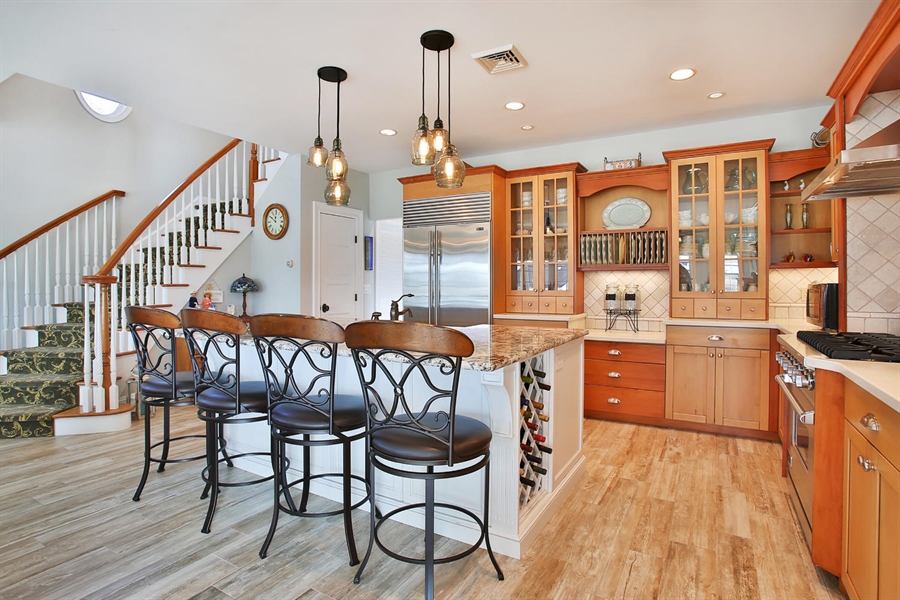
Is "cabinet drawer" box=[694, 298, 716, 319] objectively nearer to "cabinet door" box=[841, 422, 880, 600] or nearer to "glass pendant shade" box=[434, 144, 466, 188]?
"cabinet door" box=[841, 422, 880, 600]

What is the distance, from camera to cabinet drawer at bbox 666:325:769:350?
12.3ft

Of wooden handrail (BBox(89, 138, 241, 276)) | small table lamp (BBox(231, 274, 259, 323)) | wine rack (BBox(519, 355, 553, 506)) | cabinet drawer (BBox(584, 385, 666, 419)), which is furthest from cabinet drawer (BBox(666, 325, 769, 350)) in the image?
wooden handrail (BBox(89, 138, 241, 276))

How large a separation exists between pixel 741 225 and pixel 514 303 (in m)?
2.12

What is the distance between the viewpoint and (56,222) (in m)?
5.11

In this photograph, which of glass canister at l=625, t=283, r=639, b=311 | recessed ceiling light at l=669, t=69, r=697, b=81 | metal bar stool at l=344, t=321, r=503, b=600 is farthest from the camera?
glass canister at l=625, t=283, r=639, b=311

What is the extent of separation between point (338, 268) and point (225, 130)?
194 cm

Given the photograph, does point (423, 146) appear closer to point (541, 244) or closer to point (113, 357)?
point (541, 244)

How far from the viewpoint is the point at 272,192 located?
216 inches

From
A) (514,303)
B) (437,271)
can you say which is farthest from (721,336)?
(437,271)

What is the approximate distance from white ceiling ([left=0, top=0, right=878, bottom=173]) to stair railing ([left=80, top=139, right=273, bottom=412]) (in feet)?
4.87

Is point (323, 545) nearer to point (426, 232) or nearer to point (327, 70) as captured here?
point (327, 70)

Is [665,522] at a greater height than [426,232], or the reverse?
[426,232]

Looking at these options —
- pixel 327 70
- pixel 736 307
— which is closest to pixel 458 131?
pixel 327 70

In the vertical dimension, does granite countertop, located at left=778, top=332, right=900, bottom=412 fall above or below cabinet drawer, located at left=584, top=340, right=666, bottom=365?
above
